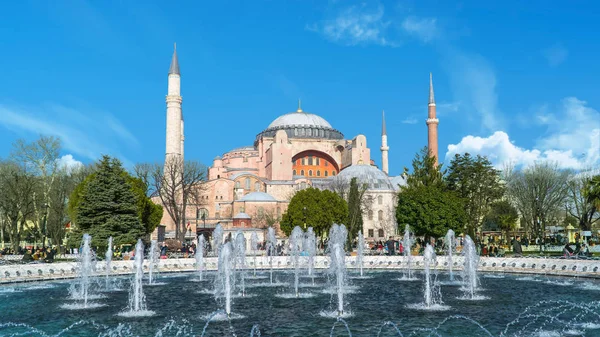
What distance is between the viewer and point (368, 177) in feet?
181

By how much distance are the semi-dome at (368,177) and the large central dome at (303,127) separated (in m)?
12.4

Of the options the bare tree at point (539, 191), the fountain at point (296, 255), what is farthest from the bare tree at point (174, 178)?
the bare tree at point (539, 191)

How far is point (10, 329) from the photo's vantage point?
10258mm

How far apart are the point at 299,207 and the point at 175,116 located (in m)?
16.7

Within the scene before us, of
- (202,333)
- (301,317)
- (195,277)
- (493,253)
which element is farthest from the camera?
(493,253)

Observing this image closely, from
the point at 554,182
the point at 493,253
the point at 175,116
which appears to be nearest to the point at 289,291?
the point at 493,253

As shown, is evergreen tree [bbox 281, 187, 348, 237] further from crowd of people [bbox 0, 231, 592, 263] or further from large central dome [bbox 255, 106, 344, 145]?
large central dome [bbox 255, 106, 344, 145]

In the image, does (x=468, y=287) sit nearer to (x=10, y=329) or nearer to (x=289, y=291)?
(x=289, y=291)

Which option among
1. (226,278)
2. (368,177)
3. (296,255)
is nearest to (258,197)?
(368,177)

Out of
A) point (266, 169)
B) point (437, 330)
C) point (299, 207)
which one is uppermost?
point (266, 169)

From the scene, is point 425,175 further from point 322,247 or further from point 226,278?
point 226,278

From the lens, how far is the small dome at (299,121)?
7056 centimetres

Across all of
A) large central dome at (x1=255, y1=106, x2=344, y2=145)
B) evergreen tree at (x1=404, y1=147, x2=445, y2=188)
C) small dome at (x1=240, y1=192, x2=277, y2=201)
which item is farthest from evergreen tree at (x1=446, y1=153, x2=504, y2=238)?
large central dome at (x1=255, y1=106, x2=344, y2=145)

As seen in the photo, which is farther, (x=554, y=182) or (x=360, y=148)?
(x=360, y=148)
